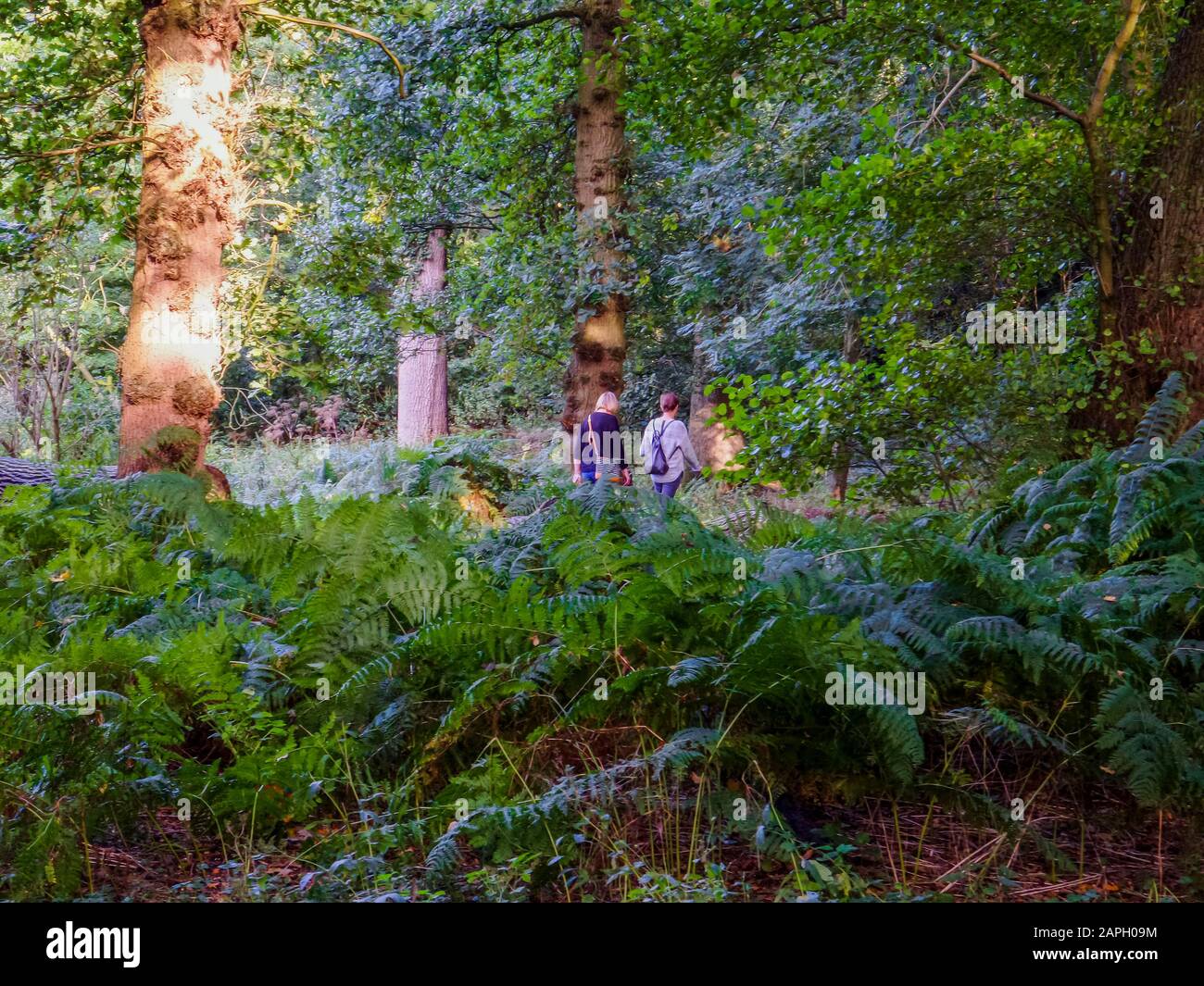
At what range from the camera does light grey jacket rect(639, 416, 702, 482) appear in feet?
39.7

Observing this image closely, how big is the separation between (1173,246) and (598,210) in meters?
6.06

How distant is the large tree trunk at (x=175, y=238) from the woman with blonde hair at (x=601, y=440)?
460 centimetres

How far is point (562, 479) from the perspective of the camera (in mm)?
12445

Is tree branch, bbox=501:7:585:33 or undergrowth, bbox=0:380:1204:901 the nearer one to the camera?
undergrowth, bbox=0:380:1204:901

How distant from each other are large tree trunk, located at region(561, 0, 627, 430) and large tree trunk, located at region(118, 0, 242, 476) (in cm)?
483

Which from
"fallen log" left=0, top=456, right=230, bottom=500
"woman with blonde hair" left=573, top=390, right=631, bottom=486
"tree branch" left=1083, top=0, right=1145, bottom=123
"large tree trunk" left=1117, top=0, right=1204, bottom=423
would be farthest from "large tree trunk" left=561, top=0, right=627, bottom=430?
"large tree trunk" left=1117, top=0, right=1204, bottom=423

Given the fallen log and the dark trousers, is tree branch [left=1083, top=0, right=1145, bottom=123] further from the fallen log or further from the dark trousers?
the fallen log

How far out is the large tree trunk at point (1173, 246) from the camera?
6.96 meters

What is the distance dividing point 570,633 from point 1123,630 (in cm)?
213

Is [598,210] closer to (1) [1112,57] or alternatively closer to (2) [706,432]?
(1) [1112,57]

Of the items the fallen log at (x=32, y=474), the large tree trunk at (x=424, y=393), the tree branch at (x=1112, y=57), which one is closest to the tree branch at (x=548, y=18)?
the tree branch at (x=1112, y=57)

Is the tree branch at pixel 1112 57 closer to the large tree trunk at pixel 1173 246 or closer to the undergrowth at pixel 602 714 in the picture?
the large tree trunk at pixel 1173 246

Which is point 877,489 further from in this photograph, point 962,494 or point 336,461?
point 336,461

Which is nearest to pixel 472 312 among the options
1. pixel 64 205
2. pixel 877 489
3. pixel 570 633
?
pixel 64 205
